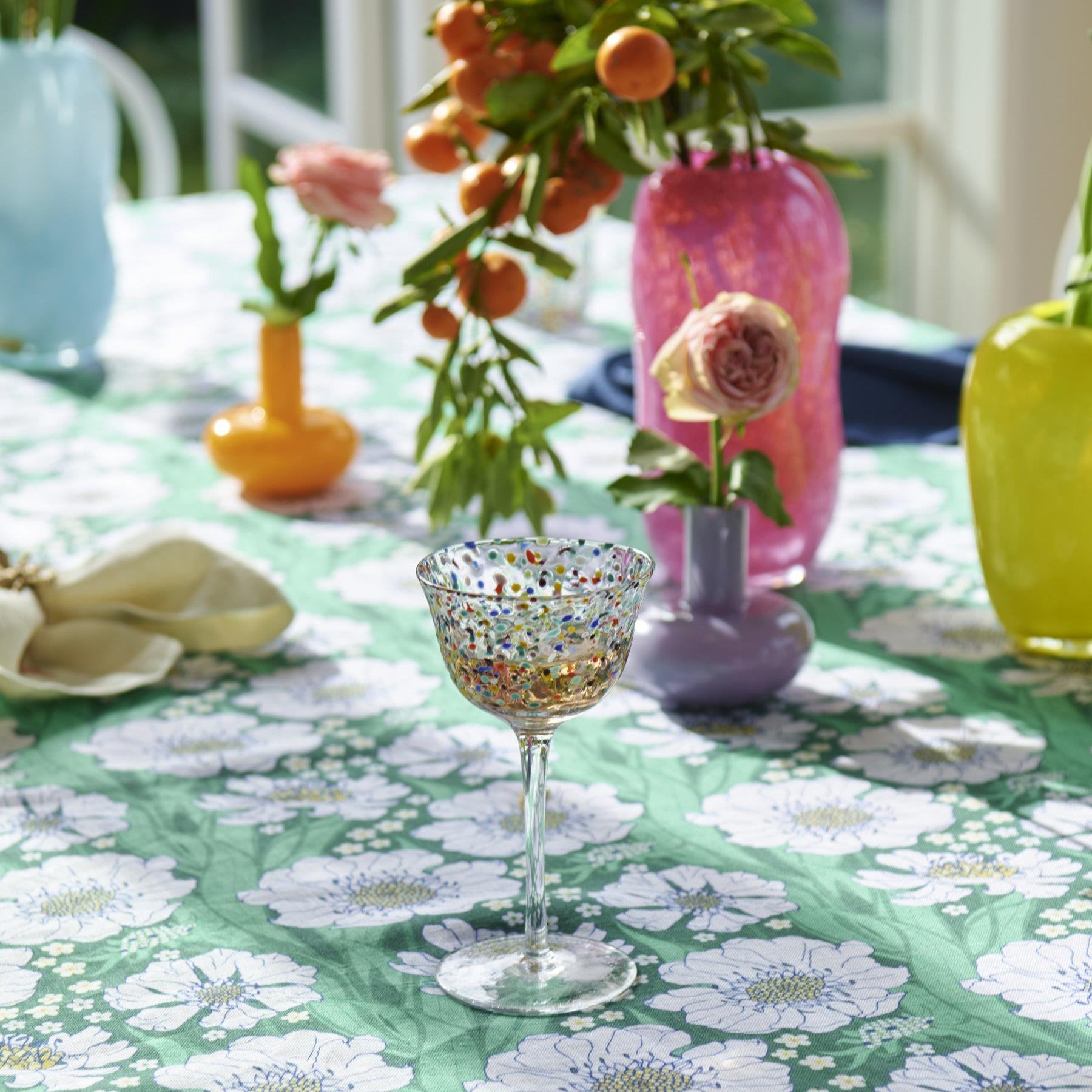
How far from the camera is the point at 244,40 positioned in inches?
167

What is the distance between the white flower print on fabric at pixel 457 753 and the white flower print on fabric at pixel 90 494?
48 cm

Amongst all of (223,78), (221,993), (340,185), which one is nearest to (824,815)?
(221,993)

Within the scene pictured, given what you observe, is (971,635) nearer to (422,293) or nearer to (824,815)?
(824,815)

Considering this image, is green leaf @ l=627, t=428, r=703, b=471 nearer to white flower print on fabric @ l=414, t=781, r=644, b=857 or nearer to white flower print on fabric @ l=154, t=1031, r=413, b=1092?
white flower print on fabric @ l=414, t=781, r=644, b=857

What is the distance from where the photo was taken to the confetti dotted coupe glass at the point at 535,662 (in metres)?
0.62

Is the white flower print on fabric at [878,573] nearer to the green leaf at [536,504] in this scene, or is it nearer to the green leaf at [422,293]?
the green leaf at [536,504]

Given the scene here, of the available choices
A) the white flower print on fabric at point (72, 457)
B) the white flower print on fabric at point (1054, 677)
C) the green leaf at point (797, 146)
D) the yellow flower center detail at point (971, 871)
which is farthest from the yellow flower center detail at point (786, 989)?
the white flower print on fabric at point (72, 457)

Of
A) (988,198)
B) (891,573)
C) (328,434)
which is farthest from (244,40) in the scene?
(891,573)

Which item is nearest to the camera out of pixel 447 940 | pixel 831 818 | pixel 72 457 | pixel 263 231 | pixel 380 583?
pixel 447 940

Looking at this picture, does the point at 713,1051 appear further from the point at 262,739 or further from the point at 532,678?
the point at 262,739

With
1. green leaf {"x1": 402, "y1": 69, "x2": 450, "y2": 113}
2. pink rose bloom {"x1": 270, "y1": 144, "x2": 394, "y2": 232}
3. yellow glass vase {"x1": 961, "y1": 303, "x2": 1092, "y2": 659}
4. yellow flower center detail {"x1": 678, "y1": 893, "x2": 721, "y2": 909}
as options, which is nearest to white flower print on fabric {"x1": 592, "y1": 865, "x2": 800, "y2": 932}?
yellow flower center detail {"x1": 678, "y1": 893, "x2": 721, "y2": 909}

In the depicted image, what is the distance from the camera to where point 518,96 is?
98 cm

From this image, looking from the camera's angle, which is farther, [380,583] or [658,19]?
[380,583]

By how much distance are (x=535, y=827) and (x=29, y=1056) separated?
21cm
